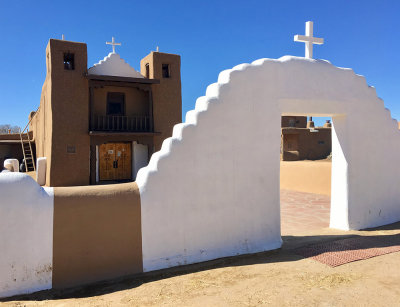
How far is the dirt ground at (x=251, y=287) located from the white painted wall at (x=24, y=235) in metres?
0.20

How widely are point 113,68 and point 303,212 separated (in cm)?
1263

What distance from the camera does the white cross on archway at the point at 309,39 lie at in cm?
651

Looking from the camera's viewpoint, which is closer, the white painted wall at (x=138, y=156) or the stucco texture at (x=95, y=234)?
the stucco texture at (x=95, y=234)

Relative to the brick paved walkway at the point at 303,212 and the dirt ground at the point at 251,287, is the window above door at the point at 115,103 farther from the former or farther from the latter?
the dirt ground at the point at 251,287

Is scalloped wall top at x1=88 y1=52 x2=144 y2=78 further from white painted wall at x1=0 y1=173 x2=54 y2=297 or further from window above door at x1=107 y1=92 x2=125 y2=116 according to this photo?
white painted wall at x1=0 y1=173 x2=54 y2=297

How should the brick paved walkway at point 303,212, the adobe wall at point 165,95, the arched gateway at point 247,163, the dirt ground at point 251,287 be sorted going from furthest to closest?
the adobe wall at point 165,95 → the brick paved walkway at point 303,212 → the arched gateway at point 247,163 → the dirt ground at point 251,287

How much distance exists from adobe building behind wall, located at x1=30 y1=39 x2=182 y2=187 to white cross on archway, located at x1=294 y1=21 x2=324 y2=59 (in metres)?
11.7

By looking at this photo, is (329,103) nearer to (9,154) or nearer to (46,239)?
(46,239)

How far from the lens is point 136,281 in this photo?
14.4ft

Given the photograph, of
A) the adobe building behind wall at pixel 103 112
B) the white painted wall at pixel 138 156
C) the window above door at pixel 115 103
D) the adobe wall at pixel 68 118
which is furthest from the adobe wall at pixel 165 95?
the adobe wall at pixel 68 118

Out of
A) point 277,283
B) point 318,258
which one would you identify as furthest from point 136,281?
point 318,258

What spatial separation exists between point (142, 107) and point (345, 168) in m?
13.4

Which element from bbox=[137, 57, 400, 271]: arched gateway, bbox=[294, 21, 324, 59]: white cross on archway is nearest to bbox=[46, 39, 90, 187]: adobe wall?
bbox=[137, 57, 400, 271]: arched gateway

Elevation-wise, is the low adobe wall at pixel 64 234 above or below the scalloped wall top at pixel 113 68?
below
